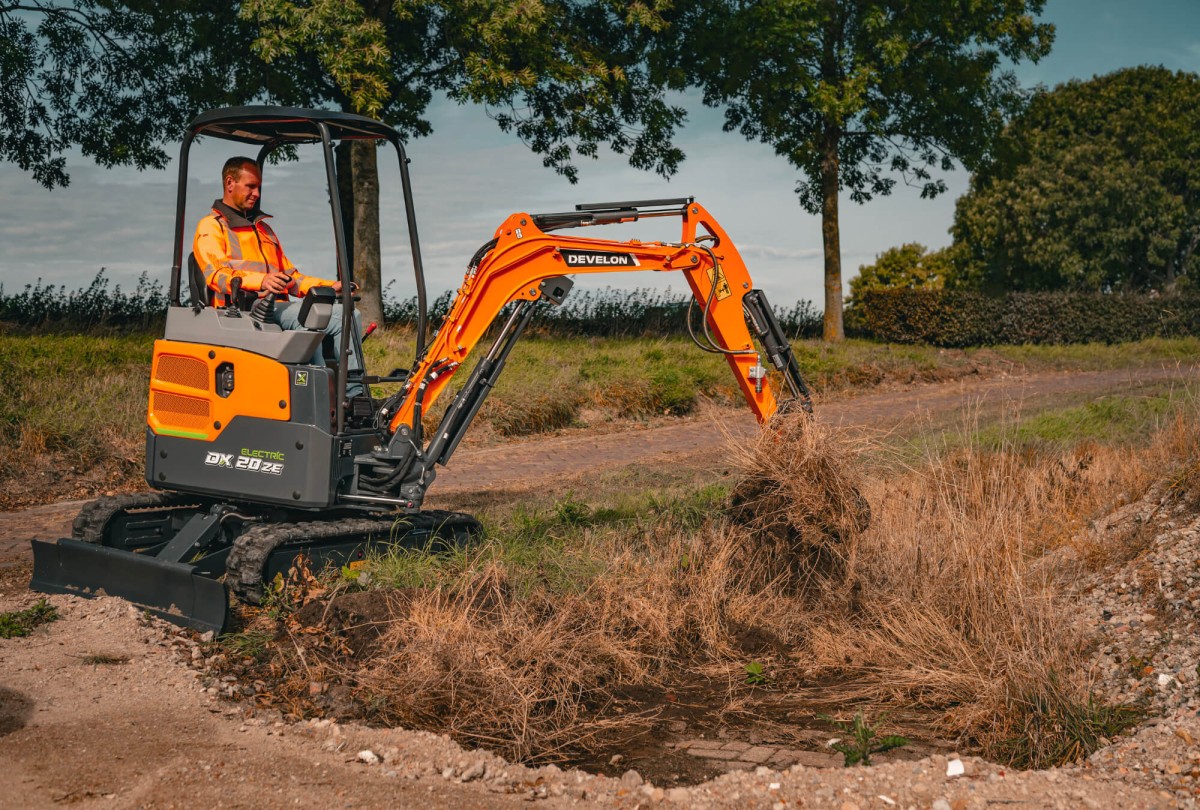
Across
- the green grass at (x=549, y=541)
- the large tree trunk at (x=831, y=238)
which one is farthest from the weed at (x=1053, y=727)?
the large tree trunk at (x=831, y=238)

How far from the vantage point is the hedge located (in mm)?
28844

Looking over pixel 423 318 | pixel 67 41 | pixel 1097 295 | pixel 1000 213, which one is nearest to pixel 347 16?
pixel 67 41

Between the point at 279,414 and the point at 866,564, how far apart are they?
3.86 meters

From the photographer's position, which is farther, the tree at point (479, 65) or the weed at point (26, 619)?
the tree at point (479, 65)

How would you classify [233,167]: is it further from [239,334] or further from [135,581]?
[135,581]

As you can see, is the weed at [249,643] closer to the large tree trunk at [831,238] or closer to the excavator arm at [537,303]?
the excavator arm at [537,303]

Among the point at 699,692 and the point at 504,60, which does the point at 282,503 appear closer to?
the point at 699,692

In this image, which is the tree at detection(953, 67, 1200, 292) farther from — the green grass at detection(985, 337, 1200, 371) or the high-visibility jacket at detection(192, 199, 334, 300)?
the high-visibility jacket at detection(192, 199, 334, 300)

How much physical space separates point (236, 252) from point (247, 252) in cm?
7

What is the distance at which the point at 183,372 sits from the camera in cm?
741

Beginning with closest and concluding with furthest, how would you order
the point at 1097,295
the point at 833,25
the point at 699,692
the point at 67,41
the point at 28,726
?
the point at 28,726 → the point at 699,692 → the point at 67,41 → the point at 833,25 → the point at 1097,295

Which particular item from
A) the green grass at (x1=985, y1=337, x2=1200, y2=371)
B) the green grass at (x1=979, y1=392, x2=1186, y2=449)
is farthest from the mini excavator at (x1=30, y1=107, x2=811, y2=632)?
the green grass at (x1=985, y1=337, x2=1200, y2=371)

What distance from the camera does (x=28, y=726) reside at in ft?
17.2

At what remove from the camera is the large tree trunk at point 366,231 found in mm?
20031
